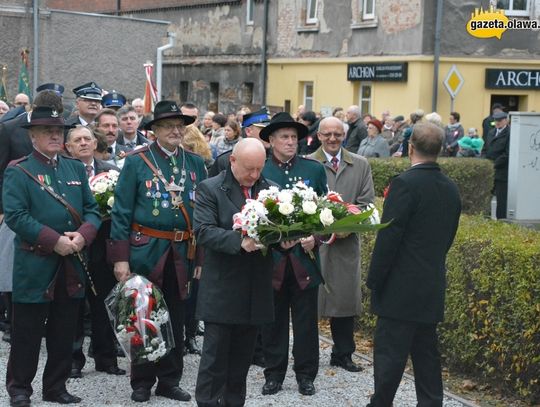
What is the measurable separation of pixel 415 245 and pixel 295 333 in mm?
1745

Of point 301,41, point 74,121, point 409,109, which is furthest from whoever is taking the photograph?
point 301,41

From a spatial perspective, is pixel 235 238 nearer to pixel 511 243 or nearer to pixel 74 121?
pixel 511 243

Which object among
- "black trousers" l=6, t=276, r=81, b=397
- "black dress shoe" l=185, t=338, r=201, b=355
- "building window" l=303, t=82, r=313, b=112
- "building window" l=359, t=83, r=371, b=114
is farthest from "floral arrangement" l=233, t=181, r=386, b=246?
"building window" l=303, t=82, r=313, b=112

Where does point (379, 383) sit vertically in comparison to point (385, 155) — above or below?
below

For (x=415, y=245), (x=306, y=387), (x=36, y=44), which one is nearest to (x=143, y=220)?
(x=306, y=387)

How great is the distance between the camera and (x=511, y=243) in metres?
7.76

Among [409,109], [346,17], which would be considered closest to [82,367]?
[409,109]

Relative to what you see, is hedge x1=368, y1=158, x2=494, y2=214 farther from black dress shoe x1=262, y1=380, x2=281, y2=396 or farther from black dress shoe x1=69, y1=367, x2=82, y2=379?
black dress shoe x1=69, y1=367, x2=82, y2=379

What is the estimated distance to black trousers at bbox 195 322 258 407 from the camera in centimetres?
691

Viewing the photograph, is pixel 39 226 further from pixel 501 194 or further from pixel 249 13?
pixel 249 13

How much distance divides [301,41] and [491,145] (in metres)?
14.4

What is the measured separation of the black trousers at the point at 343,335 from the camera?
8820mm

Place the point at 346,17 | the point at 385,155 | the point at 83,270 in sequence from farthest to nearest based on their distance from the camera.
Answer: the point at 346,17, the point at 385,155, the point at 83,270

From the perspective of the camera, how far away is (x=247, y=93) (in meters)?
35.5
